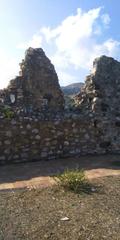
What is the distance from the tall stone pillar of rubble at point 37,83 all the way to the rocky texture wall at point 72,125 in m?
0.04

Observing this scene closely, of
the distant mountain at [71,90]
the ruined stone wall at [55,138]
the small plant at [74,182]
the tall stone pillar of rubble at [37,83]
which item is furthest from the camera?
the distant mountain at [71,90]

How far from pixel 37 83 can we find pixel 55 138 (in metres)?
2.00

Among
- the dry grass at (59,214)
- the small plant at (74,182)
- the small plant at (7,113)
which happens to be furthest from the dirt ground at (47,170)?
the small plant at (7,113)

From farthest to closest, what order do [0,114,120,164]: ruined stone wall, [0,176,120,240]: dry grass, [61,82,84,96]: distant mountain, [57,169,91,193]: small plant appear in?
[61,82,84,96]: distant mountain → [0,114,120,164]: ruined stone wall → [57,169,91,193]: small plant → [0,176,120,240]: dry grass

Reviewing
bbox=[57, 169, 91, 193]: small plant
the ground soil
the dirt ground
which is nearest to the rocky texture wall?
the dirt ground

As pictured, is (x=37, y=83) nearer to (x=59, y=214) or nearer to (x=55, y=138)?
(x=55, y=138)

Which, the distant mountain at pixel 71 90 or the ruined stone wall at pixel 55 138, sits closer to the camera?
the ruined stone wall at pixel 55 138

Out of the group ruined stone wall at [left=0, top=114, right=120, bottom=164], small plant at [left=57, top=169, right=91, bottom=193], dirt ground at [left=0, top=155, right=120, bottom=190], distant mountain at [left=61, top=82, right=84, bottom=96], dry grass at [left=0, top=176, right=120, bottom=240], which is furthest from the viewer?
distant mountain at [left=61, top=82, right=84, bottom=96]

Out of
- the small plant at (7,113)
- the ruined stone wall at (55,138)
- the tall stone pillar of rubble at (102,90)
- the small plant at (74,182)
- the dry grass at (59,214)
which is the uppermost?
the tall stone pillar of rubble at (102,90)

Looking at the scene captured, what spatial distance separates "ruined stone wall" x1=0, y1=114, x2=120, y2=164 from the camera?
9055mm

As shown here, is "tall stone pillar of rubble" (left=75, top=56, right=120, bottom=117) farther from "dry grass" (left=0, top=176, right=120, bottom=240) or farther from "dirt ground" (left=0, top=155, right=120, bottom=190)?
"dry grass" (left=0, top=176, right=120, bottom=240)

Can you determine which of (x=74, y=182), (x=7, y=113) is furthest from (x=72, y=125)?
(x=74, y=182)

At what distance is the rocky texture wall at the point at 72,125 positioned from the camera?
359 inches

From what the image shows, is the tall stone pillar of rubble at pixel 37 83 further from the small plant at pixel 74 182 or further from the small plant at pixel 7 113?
the small plant at pixel 74 182
